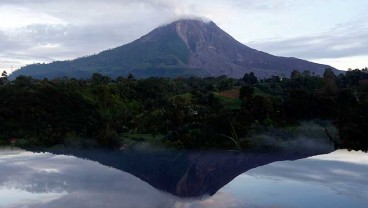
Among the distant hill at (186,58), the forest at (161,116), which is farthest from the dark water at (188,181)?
the distant hill at (186,58)

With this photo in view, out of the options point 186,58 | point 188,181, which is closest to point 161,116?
point 188,181

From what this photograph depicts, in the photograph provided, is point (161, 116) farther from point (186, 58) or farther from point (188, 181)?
point (186, 58)

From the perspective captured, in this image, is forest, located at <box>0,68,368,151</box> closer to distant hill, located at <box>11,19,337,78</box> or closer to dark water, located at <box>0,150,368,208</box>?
dark water, located at <box>0,150,368,208</box>

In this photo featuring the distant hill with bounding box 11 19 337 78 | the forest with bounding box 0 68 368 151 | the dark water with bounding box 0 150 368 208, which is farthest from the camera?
the distant hill with bounding box 11 19 337 78

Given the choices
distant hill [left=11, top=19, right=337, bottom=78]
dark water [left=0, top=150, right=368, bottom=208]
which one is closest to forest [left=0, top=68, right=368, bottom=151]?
dark water [left=0, top=150, right=368, bottom=208]

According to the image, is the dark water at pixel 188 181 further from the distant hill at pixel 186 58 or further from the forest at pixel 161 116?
the distant hill at pixel 186 58

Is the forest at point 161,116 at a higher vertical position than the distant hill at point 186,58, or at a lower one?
lower

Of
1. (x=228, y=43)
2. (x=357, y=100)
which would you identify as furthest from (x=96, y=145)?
(x=228, y=43)
